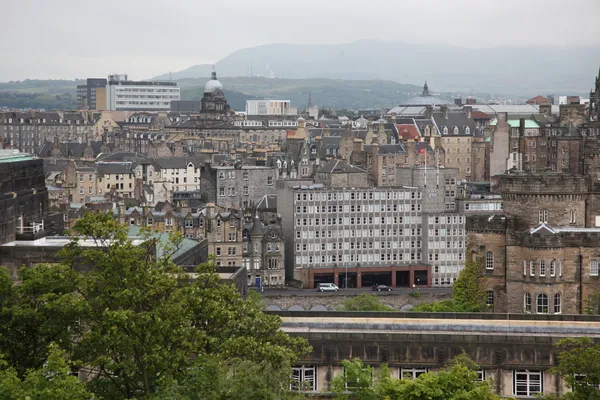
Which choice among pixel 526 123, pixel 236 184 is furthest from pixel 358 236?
pixel 526 123

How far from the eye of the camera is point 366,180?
14312 centimetres

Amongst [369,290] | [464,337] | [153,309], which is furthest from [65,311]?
[369,290]

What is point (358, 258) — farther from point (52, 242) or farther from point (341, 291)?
Answer: point (52, 242)

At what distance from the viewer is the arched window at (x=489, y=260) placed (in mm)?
82250

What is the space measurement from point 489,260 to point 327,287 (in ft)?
144

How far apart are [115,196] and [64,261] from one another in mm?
100299

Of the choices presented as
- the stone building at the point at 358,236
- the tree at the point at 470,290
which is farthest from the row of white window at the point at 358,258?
the tree at the point at 470,290

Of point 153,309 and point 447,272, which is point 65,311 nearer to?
point 153,309

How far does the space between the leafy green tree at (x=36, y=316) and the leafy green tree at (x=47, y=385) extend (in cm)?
236

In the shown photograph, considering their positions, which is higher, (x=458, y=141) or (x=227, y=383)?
(x=458, y=141)

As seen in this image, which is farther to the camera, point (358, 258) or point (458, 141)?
point (458, 141)

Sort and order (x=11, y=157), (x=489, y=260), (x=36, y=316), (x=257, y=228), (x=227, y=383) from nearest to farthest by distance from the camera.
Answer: (x=227, y=383), (x=36, y=316), (x=11, y=157), (x=489, y=260), (x=257, y=228)

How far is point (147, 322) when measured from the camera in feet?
133

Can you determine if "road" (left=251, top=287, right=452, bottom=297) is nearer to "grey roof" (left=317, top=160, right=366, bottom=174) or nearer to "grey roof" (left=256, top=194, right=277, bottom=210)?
"grey roof" (left=256, top=194, right=277, bottom=210)
